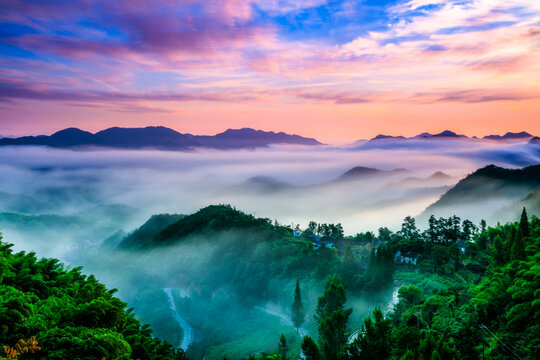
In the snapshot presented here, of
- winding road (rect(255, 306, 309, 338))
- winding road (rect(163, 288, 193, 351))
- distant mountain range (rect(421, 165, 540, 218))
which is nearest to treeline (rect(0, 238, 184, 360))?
winding road (rect(255, 306, 309, 338))

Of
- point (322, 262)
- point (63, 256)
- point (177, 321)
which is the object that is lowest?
point (63, 256)

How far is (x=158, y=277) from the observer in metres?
81.6

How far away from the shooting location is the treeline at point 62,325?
13867 mm

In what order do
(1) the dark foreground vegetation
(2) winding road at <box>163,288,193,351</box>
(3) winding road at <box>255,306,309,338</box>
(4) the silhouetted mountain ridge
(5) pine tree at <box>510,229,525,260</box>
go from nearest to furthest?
(1) the dark foreground vegetation < (5) pine tree at <box>510,229,525,260</box> < (3) winding road at <box>255,306,309,338</box> < (2) winding road at <box>163,288,193,351</box> < (4) the silhouetted mountain ridge

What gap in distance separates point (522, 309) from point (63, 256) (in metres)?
141

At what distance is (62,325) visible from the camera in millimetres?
15609

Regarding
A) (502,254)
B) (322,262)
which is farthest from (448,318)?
(322,262)

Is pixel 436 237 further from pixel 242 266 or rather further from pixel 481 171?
pixel 481 171

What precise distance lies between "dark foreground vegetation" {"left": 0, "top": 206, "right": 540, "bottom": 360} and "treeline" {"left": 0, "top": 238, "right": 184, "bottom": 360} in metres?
0.05

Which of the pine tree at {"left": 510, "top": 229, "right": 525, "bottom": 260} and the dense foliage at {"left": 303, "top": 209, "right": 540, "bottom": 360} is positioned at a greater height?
the pine tree at {"left": 510, "top": 229, "right": 525, "bottom": 260}

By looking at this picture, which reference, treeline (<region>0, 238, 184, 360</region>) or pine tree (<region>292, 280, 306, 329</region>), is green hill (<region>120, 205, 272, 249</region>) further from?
treeline (<region>0, 238, 184, 360</region>)

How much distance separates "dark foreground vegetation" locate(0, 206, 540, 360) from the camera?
17.0 meters

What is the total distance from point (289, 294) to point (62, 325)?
4354 cm

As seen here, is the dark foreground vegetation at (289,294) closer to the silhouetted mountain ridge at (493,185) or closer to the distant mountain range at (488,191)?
the distant mountain range at (488,191)
